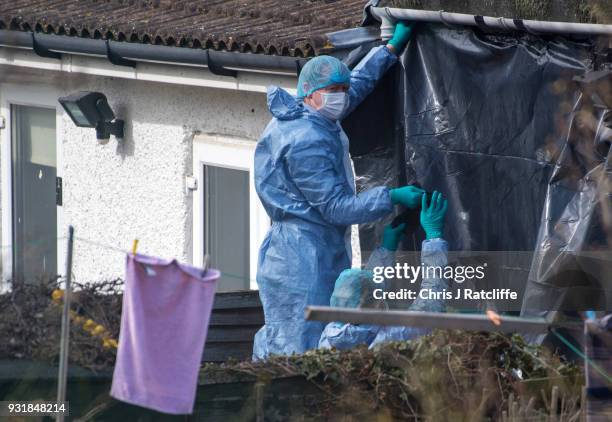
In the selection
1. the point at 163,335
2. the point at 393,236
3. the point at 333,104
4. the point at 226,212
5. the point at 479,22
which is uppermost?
→ the point at 479,22

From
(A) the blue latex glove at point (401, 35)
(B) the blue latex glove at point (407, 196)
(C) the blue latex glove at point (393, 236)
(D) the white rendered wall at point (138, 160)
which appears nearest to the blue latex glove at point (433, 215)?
(B) the blue latex glove at point (407, 196)

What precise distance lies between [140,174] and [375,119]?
3.04m

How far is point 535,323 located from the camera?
176 inches

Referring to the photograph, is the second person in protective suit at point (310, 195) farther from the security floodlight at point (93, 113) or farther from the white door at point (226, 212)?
the security floodlight at point (93, 113)

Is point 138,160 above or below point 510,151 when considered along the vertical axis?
above

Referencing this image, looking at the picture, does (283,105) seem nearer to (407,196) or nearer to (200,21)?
(407,196)

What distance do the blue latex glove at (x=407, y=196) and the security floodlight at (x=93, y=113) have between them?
3.51 m

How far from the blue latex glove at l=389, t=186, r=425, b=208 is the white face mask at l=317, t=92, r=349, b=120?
482 mm

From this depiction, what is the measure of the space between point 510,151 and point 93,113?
13.2 ft

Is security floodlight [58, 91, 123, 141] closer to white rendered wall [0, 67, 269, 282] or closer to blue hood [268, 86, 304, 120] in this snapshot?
white rendered wall [0, 67, 269, 282]

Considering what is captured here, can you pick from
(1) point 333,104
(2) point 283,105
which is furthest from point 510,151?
(2) point 283,105

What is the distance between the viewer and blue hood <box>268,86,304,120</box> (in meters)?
6.96

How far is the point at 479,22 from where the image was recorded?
6.41 metres

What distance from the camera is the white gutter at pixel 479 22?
5941 mm
